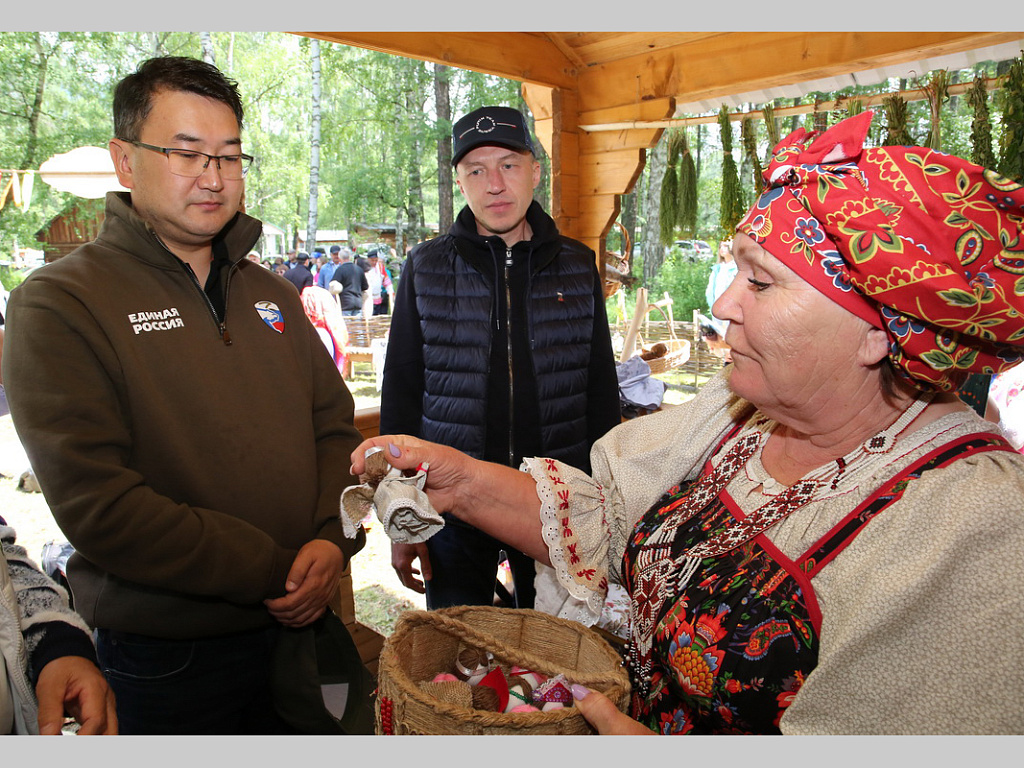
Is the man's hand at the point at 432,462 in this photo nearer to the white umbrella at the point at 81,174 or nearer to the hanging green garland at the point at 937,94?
the hanging green garland at the point at 937,94

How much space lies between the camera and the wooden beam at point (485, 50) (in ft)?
10.8

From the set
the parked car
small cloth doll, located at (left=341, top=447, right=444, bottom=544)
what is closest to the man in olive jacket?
small cloth doll, located at (left=341, top=447, right=444, bottom=544)

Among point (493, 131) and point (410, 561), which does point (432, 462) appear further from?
point (493, 131)

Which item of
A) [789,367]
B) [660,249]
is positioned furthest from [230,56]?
[789,367]

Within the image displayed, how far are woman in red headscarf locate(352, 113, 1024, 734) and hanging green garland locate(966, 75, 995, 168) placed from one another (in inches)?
97.6

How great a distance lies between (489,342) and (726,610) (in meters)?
1.44

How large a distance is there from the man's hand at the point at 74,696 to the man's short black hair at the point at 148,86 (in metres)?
Result: 1.16

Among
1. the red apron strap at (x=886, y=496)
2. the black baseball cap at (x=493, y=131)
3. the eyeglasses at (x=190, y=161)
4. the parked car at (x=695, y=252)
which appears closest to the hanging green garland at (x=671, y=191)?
the black baseball cap at (x=493, y=131)

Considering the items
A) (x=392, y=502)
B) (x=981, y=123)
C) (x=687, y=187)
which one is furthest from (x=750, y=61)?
(x=392, y=502)

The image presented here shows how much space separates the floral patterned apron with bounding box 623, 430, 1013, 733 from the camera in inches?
41.0

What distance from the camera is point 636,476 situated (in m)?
1.49

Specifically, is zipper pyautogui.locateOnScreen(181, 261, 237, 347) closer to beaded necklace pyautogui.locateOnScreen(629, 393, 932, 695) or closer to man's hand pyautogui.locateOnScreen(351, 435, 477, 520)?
man's hand pyautogui.locateOnScreen(351, 435, 477, 520)

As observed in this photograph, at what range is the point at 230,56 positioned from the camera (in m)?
17.5

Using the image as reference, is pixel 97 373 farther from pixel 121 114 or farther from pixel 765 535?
pixel 765 535
